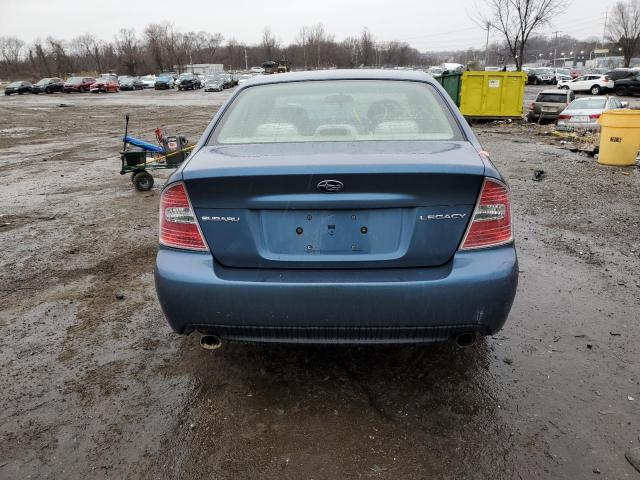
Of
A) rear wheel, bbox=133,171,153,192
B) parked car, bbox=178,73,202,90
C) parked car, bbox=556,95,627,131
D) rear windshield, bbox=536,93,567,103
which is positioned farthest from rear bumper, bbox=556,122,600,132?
parked car, bbox=178,73,202,90

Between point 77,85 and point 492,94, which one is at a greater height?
point 77,85

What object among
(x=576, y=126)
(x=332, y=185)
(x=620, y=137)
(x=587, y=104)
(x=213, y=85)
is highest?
(x=213, y=85)

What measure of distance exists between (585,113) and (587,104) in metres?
0.63

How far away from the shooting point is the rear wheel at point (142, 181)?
787 centimetres

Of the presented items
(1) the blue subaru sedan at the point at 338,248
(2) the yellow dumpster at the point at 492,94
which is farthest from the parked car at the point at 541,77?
(1) the blue subaru sedan at the point at 338,248

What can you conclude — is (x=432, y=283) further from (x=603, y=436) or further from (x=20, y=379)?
(x=20, y=379)

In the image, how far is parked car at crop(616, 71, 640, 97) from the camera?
33312 millimetres

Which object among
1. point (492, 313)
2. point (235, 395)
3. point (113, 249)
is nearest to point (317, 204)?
point (492, 313)

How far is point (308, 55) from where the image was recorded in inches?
3824

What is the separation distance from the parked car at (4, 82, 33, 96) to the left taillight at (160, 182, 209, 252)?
5920 cm

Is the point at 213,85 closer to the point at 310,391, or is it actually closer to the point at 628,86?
the point at 628,86

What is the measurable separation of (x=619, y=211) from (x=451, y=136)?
4.60 m

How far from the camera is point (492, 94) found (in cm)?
1859

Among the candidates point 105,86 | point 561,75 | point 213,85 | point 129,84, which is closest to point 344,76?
point 213,85
